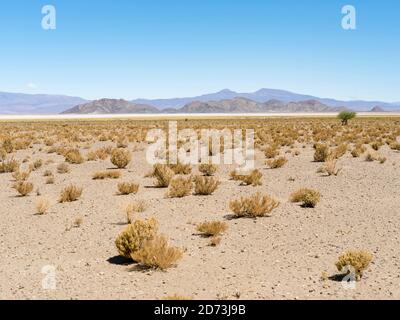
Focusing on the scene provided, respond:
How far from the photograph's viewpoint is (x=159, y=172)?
1514cm

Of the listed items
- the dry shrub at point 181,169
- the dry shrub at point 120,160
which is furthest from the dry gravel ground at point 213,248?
the dry shrub at point 120,160

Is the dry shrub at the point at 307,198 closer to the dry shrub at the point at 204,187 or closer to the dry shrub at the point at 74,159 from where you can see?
the dry shrub at the point at 204,187

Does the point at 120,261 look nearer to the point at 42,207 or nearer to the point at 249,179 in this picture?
the point at 42,207

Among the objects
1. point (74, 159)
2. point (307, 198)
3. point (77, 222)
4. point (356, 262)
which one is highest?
point (74, 159)

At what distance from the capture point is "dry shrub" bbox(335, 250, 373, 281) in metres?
6.76

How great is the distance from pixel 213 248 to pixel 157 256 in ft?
4.77

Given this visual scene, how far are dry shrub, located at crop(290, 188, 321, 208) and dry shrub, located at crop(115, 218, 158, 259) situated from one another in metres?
4.82

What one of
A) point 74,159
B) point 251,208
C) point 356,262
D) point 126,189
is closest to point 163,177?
point 126,189

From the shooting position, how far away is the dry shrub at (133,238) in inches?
299

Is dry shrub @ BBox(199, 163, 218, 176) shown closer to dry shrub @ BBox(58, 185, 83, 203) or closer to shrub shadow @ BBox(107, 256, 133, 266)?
dry shrub @ BBox(58, 185, 83, 203)

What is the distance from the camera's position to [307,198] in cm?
1141

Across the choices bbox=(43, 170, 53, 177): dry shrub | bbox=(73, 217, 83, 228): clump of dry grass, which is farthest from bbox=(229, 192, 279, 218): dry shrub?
bbox=(43, 170, 53, 177): dry shrub

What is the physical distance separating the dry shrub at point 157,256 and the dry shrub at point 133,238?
A: 0.24 metres
